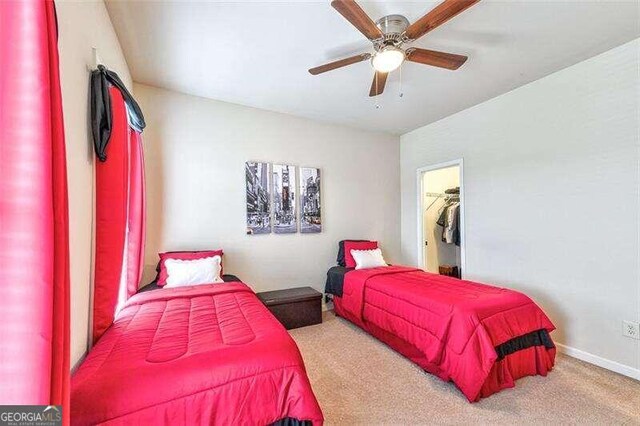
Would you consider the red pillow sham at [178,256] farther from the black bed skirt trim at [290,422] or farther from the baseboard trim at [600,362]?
the baseboard trim at [600,362]

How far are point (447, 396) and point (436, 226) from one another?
303 centimetres

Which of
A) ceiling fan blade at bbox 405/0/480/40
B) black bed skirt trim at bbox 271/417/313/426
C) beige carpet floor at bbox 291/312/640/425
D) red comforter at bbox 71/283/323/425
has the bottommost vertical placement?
beige carpet floor at bbox 291/312/640/425

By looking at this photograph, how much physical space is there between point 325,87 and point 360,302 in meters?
2.32

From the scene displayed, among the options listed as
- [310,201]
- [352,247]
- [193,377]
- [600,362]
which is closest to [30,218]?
[193,377]

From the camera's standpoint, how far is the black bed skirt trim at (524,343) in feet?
6.48

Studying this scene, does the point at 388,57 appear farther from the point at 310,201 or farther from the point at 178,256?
the point at 178,256

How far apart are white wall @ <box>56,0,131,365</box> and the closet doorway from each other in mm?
3804

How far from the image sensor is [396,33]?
72.5 inches

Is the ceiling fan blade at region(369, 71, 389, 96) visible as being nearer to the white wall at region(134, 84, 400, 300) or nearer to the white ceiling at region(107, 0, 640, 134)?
the white ceiling at region(107, 0, 640, 134)

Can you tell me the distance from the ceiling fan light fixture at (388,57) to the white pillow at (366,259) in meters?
2.22

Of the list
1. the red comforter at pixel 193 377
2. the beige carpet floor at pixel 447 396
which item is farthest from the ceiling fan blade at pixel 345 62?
the beige carpet floor at pixel 447 396

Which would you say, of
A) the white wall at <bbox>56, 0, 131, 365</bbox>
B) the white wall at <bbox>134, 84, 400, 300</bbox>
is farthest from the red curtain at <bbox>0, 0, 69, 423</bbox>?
the white wall at <bbox>134, 84, 400, 300</bbox>

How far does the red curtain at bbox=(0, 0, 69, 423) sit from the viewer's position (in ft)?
2.34

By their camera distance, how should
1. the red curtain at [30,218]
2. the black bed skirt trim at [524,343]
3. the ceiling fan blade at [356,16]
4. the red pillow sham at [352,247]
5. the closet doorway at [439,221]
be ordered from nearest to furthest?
the red curtain at [30,218], the ceiling fan blade at [356,16], the black bed skirt trim at [524,343], the red pillow sham at [352,247], the closet doorway at [439,221]
